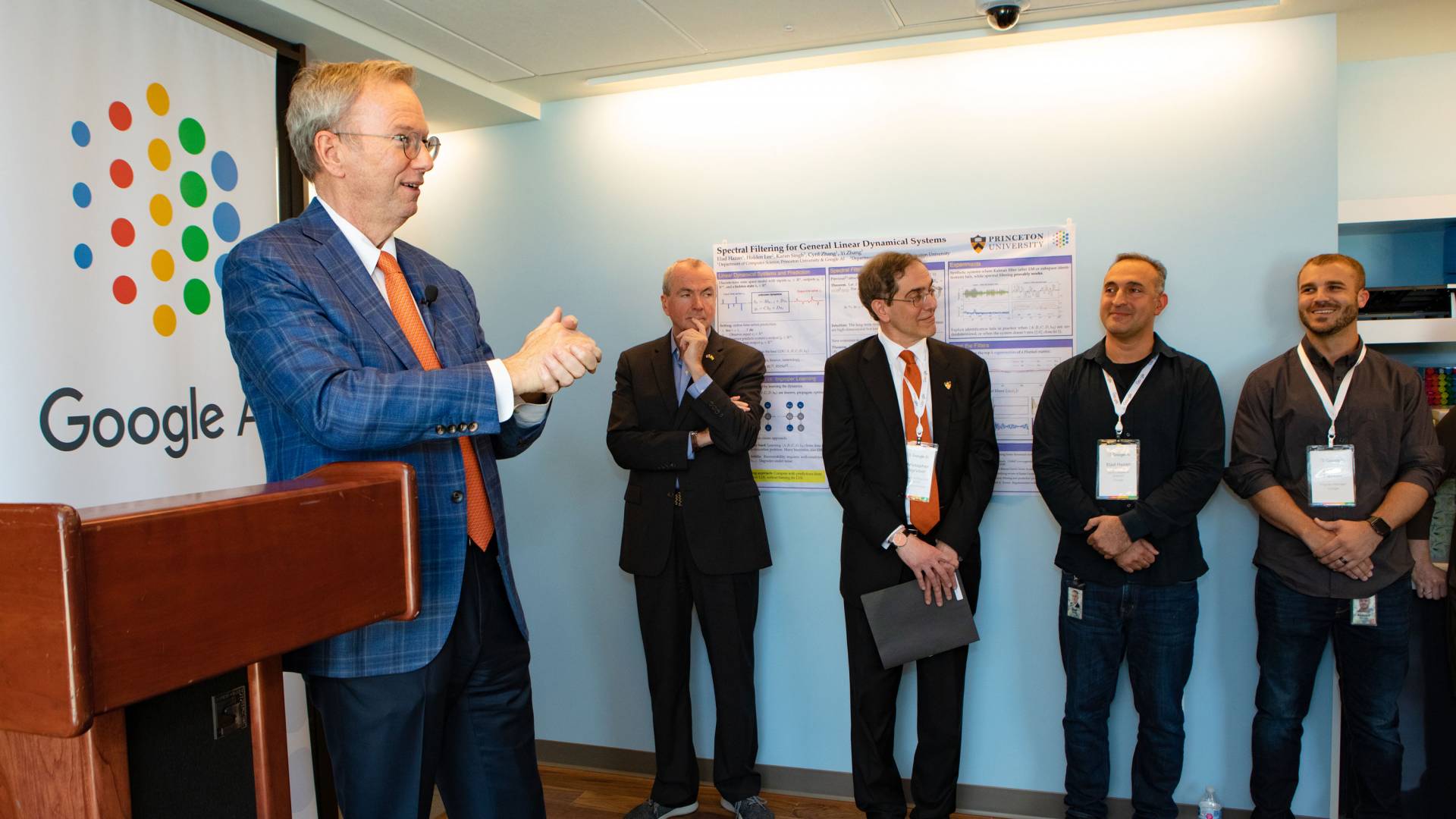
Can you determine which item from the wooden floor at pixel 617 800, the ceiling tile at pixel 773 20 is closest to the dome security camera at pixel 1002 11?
the ceiling tile at pixel 773 20

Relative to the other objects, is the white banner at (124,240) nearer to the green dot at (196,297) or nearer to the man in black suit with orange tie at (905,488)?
the green dot at (196,297)

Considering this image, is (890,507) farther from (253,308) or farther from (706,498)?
(253,308)

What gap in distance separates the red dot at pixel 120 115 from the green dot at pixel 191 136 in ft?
0.56

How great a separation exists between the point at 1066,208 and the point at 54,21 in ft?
10.2

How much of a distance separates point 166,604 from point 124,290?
2047mm

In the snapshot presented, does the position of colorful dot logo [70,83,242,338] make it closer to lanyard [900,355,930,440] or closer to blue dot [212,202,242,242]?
blue dot [212,202,242,242]

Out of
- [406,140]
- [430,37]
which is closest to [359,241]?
[406,140]

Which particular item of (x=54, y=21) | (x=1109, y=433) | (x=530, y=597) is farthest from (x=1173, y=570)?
(x=54, y=21)

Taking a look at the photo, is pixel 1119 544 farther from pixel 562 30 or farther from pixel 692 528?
pixel 562 30

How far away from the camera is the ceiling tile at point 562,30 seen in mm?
2990

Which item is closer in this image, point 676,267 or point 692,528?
point 692,528

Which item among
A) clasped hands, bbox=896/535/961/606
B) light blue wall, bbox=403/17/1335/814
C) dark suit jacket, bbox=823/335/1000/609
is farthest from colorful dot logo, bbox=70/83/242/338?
clasped hands, bbox=896/535/961/606

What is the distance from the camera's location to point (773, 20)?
320cm

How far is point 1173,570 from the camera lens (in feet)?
10.1
